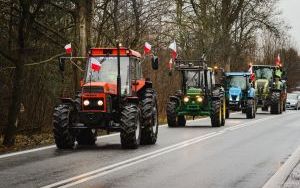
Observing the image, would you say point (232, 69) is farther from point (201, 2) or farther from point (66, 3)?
point (66, 3)

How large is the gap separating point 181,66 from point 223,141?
9.35m

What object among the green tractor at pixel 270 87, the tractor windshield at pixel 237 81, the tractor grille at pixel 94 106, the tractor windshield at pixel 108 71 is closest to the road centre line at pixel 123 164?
the tractor grille at pixel 94 106

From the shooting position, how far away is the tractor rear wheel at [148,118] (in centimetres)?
1794

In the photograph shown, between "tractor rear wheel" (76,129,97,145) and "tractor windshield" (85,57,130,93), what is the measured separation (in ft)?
4.73

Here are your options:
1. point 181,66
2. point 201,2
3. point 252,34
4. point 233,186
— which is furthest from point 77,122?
point 252,34

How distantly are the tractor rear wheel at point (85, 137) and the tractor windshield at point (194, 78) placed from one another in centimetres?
1114

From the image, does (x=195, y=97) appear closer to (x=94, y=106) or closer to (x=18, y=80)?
(x=18, y=80)

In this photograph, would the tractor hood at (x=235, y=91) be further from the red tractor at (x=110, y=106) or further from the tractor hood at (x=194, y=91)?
the red tractor at (x=110, y=106)

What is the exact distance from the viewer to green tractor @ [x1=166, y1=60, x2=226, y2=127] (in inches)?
1110

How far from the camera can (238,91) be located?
1512 inches

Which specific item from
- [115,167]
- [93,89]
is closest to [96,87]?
[93,89]

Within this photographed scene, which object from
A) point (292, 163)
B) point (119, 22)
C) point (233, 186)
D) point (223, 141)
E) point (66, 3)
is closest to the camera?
point (233, 186)

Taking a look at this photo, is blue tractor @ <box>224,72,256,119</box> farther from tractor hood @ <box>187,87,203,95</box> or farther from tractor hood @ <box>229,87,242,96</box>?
tractor hood @ <box>187,87,203,95</box>

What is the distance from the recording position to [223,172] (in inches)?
494
